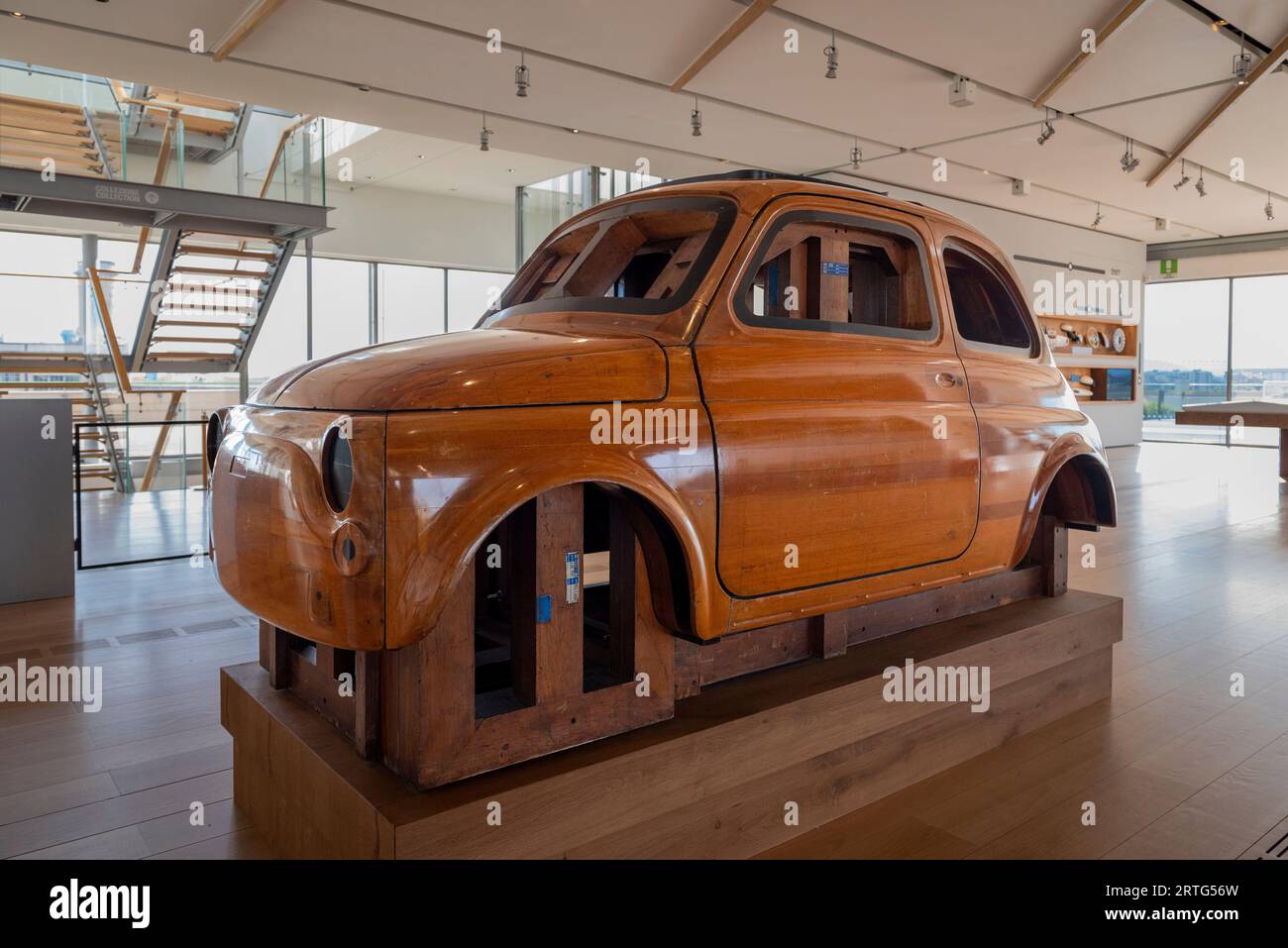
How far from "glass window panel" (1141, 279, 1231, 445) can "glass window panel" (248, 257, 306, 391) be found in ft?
49.4

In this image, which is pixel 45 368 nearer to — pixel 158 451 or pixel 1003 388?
pixel 158 451

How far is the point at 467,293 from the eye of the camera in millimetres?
15711

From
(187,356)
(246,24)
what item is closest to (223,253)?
(187,356)

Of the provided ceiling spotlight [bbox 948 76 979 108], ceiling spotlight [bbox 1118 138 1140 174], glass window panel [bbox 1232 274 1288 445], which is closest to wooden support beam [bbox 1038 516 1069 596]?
ceiling spotlight [bbox 948 76 979 108]

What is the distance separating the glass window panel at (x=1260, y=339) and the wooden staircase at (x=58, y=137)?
17532mm

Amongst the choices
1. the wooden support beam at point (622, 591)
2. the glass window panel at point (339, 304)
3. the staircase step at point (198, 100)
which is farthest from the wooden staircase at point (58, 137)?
the wooden support beam at point (622, 591)

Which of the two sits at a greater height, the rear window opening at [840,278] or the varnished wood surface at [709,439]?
the rear window opening at [840,278]

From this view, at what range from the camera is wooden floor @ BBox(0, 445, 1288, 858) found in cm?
245

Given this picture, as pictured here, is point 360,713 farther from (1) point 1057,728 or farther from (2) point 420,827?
(1) point 1057,728

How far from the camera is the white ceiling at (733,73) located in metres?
6.50

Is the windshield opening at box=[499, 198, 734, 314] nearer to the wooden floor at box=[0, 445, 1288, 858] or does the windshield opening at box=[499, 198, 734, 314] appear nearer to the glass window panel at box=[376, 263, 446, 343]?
the wooden floor at box=[0, 445, 1288, 858]

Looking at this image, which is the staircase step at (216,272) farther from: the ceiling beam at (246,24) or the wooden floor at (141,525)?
the ceiling beam at (246,24)

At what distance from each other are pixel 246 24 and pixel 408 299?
9160mm

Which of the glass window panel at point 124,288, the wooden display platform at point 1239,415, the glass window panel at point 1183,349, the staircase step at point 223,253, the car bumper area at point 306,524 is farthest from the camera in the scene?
the glass window panel at point 1183,349
